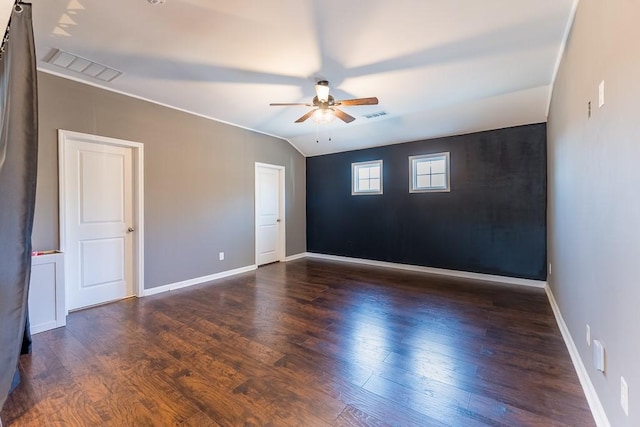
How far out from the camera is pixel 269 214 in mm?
6012

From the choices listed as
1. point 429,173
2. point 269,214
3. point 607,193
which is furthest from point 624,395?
point 269,214

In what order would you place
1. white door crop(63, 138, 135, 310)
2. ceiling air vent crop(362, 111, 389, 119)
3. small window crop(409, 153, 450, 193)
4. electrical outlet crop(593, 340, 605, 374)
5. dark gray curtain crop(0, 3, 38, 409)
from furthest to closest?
small window crop(409, 153, 450, 193) → ceiling air vent crop(362, 111, 389, 119) → white door crop(63, 138, 135, 310) → dark gray curtain crop(0, 3, 38, 409) → electrical outlet crop(593, 340, 605, 374)

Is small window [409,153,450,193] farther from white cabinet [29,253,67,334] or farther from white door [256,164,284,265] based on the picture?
white cabinet [29,253,67,334]

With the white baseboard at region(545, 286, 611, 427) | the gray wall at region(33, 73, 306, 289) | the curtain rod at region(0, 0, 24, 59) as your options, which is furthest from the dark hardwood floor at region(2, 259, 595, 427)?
the curtain rod at region(0, 0, 24, 59)

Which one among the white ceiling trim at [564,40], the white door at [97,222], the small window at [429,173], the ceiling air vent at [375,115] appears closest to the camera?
the white ceiling trim at [564,40]

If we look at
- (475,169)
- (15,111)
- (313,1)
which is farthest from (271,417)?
(475,169)

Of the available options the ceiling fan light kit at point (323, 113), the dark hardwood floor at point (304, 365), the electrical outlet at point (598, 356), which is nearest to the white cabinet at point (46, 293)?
the dark hardwood floor at point (304, 365)

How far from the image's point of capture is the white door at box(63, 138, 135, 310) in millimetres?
3287

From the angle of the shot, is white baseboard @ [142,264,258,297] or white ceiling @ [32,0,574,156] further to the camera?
white baseboard @ [142,264,258,297]

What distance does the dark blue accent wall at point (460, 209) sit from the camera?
4227 millimetres

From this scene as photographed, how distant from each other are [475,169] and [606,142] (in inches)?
132

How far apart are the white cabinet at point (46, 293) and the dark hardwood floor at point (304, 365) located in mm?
130

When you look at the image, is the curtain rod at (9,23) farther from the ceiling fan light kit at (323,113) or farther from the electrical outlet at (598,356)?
the electrical outlet at (598,356)

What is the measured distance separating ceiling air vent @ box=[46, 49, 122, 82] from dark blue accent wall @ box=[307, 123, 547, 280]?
4.17 m
